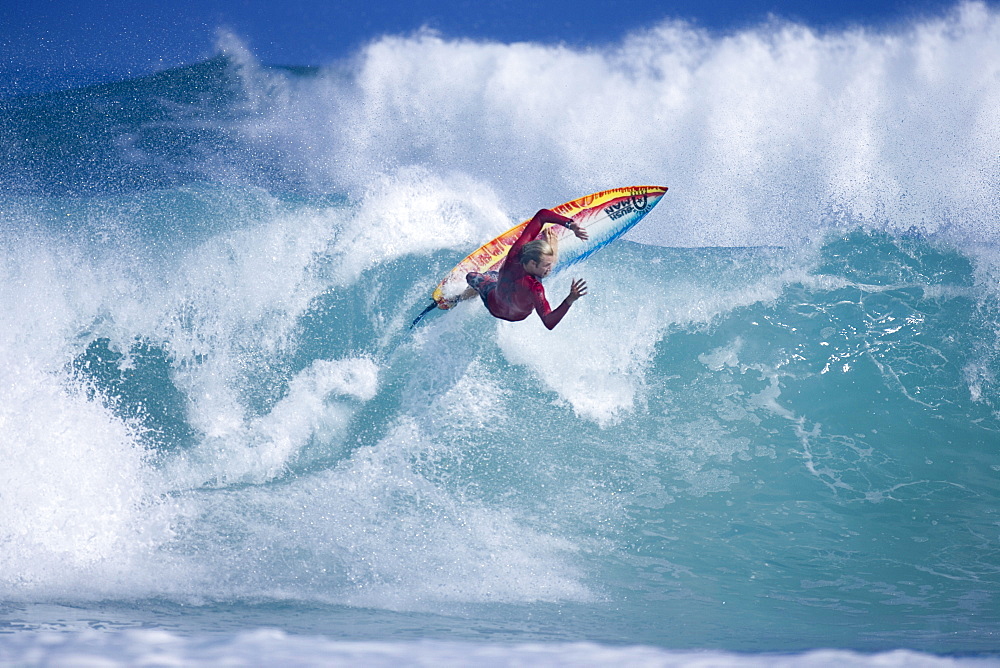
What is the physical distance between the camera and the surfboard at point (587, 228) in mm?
5453

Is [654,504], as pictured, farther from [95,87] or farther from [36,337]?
[95,87]

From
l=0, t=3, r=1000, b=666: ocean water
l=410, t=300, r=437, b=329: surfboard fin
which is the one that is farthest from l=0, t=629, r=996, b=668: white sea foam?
l=410, t=300, r=437, b=329: surfboard fin

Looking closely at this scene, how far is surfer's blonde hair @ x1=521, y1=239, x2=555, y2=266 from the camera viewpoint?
4.52 m

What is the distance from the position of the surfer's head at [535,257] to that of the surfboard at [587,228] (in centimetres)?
84

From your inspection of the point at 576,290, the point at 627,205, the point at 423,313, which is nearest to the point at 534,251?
the point at 576,290

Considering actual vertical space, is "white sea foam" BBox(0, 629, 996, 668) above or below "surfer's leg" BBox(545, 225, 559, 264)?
below

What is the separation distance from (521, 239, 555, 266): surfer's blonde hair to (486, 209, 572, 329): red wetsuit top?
42mm

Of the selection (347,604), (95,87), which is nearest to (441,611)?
(347,604)

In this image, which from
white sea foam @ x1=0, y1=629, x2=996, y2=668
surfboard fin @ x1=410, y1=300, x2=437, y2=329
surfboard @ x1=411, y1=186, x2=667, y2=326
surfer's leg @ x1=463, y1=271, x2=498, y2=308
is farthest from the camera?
surfboard fin @ x1=410, y1=300, x2=437, y2=329

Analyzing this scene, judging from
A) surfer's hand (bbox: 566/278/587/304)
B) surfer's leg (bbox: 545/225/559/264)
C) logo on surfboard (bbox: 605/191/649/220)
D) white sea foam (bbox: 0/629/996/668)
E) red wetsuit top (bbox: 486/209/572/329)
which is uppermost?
logo on surfboard (bbox: 605/191/649/220)

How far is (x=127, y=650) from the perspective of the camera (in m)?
2.48

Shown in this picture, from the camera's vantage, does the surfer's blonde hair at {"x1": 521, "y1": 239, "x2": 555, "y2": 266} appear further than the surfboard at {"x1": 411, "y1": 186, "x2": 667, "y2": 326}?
No

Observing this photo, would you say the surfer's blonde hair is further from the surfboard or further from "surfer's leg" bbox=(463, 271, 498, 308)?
the surfboard

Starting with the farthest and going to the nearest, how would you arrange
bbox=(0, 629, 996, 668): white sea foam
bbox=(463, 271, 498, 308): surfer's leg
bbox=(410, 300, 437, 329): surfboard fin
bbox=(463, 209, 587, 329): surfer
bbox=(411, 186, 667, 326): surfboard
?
bbox=(410, 300, 437, 329): surfboard fin → bbox=(411, 186, 667, 326): surfboard → bbox=(463, 271, 498, 308): surfer's leg → bbox=(463, 209, 587, 329): surfer → bbox=(0, 629, 996, 668): white sea foam
